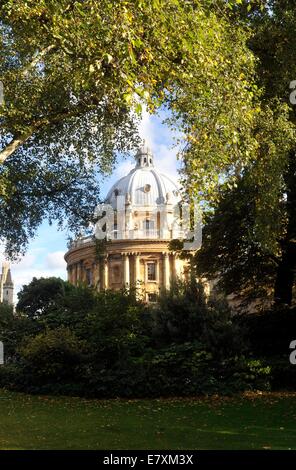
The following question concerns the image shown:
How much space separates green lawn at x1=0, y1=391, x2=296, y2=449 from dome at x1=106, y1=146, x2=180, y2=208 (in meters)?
78.7

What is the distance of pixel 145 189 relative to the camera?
97.3 m

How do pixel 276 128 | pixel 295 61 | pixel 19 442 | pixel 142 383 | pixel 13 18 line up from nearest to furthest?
pixel 19 442, pixel 13 18, pixel 276 128, pixel 295 61, pixel 142 383

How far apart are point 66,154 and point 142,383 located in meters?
7.37

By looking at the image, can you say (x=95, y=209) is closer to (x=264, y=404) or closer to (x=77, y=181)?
(x=77, y=181)

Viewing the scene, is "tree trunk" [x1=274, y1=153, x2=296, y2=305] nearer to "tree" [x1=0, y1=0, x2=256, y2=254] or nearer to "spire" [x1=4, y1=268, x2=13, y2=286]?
"tree" [x1=0, y1=0, x2=256, y2=254]

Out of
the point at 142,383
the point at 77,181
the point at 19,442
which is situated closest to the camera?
the point at 19,442

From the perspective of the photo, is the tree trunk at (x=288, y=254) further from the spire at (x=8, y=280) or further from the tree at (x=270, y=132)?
the spire at (x=8, y=280)

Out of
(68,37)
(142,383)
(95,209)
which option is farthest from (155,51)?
(142,383)

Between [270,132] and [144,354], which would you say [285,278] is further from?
[270,132]

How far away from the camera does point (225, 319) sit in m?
18.8

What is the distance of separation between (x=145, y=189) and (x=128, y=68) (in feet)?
290

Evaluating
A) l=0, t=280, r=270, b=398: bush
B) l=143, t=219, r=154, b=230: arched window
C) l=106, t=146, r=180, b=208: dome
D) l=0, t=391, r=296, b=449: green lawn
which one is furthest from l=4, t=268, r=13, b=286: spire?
l=0, t=391, r=296, b=449: green lawn

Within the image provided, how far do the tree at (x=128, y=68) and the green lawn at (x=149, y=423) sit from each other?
Result: 16.1 ft

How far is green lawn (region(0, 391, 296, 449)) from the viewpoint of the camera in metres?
8.95
